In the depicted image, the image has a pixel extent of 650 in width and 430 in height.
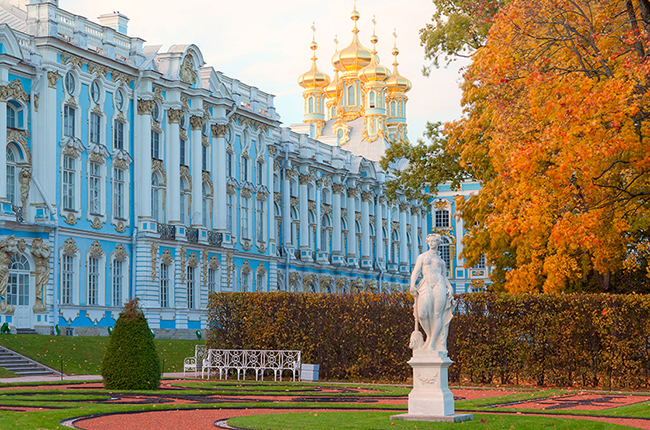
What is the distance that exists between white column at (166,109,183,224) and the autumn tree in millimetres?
22845

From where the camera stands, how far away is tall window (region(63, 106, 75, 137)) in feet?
127

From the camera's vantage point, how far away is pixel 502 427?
14.0 meters

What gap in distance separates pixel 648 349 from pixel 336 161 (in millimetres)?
45018

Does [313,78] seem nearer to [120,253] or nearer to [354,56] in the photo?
[354,56]

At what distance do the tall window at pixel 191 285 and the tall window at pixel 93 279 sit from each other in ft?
21.6

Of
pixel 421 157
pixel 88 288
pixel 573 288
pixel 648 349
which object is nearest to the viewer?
pixel 648 349

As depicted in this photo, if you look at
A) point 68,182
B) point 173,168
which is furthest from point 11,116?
point 173,168

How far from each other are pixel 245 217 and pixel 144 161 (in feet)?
35.1

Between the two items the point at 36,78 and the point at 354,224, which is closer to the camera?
the point at 36,78

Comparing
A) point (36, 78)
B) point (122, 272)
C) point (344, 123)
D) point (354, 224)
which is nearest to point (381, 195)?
point (354, 224)

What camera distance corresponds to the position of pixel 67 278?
38.6 metres

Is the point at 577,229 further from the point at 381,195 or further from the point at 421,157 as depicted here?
the point at 381,195

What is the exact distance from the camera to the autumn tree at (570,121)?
18.5 m

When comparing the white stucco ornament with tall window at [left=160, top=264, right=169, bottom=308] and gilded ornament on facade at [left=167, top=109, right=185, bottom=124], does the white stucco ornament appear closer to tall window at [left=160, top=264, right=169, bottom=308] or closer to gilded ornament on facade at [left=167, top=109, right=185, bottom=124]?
tall window at [left=160, top=264, right=169, bottom=308]
